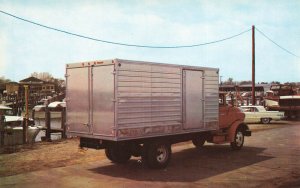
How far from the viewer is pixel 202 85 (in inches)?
506

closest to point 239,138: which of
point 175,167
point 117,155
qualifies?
point 175,167

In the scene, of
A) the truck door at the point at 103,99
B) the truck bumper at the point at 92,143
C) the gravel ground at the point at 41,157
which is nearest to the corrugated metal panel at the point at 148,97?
the truck door at the point at 103,99

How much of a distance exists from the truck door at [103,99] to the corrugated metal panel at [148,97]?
255mm

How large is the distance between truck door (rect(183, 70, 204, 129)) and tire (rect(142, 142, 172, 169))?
1.22m

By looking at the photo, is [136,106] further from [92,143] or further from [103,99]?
[92,143]

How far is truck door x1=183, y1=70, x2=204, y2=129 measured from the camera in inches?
476

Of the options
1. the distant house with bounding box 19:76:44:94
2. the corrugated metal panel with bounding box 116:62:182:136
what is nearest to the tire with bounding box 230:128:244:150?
the corrugated metal panel with bounding box 116:62:182:136

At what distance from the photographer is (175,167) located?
453 inches

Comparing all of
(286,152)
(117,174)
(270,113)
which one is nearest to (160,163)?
(117,174)

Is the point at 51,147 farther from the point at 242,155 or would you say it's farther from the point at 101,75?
the point at 242,155

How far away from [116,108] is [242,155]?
20.4 ft

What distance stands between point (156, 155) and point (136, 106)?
1.71m

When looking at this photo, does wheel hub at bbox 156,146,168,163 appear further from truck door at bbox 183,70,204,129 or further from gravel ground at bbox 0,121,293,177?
gravel ground at bbox 0,121,293,177

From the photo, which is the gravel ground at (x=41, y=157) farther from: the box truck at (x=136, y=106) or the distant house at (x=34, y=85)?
the distant house at (x=34, y=85)
